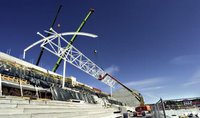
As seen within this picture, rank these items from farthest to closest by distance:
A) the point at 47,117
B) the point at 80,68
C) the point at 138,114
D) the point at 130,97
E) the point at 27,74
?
the point at 130,97 < the point at 80,68 < the point at 138,114 < the point at 27,74 < the point at 47,117

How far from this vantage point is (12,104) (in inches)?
230

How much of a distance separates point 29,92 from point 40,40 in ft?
→ 36.5

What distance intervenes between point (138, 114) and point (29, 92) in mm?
17642

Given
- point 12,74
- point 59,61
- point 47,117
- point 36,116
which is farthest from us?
point 59,61

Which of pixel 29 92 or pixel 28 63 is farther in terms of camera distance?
pixel 28 63

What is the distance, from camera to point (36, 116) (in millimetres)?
6512

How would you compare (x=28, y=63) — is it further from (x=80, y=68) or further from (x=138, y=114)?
(x=138, y=114)

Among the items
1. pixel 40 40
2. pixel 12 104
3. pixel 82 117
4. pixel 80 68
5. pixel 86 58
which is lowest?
pixel 82 117

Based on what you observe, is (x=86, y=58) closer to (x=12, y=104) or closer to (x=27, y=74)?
(x=27, y=74)

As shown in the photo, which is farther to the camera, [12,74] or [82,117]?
[12,74]

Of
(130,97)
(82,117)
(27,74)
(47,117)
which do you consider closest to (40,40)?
(27,74)

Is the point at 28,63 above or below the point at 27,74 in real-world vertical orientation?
above

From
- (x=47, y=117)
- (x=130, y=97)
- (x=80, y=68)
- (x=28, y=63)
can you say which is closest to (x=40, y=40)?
(x=28, y=63)

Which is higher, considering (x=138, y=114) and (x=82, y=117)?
(x=82, y=117)
